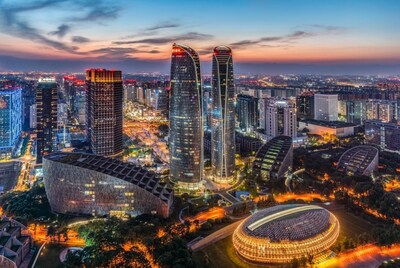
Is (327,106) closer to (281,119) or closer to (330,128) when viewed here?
(330,128)

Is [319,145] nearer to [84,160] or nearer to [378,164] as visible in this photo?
[378,164]

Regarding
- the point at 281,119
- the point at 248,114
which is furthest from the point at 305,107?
the point at 281,119

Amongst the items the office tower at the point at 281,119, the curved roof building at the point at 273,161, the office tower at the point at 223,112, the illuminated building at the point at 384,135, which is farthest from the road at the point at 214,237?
the illuminated building at the point at 384,135

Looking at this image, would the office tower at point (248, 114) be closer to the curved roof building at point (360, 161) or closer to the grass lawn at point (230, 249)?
the curved roof building at point (360, 161)

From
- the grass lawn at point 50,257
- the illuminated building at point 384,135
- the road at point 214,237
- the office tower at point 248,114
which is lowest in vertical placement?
the grass lawn at point 50,257

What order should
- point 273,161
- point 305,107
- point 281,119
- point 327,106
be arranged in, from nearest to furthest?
point 273,161 → point 281,119 → point 327,106 → point 305,107

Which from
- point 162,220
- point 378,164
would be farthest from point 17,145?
point 378,164
